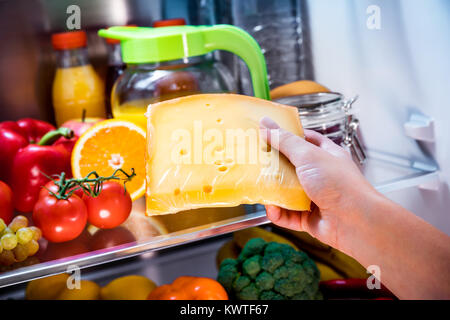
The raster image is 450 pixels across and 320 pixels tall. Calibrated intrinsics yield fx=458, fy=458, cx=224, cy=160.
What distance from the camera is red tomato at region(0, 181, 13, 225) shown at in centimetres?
83

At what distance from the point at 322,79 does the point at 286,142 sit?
1.93 ft

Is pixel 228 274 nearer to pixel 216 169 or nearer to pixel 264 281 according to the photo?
pixel 264 281

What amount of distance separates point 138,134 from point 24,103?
488 mm

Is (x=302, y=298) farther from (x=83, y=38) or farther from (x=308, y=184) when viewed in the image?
(x=83, y=38)

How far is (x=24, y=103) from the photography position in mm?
1213

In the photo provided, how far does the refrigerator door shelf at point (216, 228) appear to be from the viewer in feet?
2.36

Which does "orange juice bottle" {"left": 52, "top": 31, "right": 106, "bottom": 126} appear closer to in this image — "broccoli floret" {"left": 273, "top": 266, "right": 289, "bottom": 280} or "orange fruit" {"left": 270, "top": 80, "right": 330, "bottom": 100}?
"orange fruit" {"left": 270, "top": 80, "right": 330, "bottom": 100}

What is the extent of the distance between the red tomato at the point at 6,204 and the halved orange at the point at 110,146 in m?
0.14

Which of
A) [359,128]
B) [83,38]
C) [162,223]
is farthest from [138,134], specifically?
[359,128]

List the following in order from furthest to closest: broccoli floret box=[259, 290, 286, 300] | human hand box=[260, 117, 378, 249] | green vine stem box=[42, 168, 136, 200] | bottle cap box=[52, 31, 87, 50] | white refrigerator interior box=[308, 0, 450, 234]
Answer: bottle cap box=[52, 31, 87, 50] < broccoli floret box=[259, 290, 286, 300] < white refrigerator interior box=[308, 0, 450, 234] < green vine stem box=[42, 168, 136, 200] < human hand box=[260, 117, 378, 249]

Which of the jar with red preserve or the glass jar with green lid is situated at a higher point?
the glass jar with green lid

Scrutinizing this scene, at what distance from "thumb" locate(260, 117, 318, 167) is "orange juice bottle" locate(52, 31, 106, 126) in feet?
2.10

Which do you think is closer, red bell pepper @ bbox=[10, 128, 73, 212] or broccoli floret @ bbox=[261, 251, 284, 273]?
red bell pepper @ bbox=[10, 128, 73, 212]

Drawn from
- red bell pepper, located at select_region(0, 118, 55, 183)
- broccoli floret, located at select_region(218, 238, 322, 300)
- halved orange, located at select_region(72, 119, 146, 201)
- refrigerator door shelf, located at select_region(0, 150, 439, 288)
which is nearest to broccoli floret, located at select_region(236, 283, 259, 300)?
broccoli floret, located at select_region(218, 238, 322, 300)
